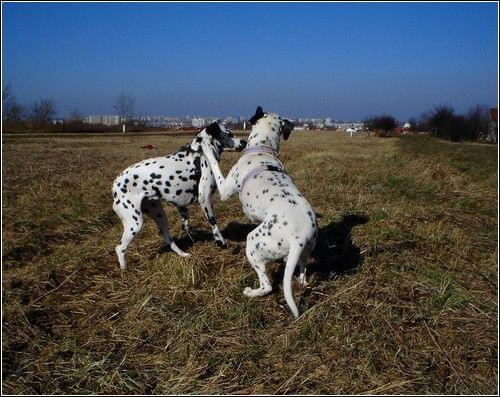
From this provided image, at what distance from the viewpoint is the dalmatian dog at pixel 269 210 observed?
433 centimetres

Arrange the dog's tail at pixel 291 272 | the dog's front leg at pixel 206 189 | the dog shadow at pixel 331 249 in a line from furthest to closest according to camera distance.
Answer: the dog's front leg at pixel 206 189
the dog shadow at pixel 331 249
the dog's tail at pixel 291 272

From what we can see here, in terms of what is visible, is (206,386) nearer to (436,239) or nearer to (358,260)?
(358,260)

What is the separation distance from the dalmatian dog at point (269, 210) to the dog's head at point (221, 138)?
24 centimetres

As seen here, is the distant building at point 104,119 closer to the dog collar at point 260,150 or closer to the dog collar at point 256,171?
the dog collar at point 260,150

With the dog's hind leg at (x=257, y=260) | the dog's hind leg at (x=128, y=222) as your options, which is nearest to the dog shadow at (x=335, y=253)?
the dog's hind leg at (x=257, y=260)

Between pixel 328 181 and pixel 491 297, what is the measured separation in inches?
271

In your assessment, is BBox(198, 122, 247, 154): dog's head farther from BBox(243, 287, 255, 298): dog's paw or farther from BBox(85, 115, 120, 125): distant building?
BBox(85, 115, 120, 125): distant building

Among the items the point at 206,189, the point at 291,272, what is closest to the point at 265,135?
the point at 206,189

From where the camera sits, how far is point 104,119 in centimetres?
6072

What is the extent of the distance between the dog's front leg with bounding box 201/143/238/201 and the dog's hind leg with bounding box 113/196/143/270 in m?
1.09

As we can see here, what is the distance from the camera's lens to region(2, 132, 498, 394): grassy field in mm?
3645

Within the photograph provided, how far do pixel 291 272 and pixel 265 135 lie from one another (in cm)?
257

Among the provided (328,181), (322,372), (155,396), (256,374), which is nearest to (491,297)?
(322,372)

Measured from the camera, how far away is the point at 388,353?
154 inches
